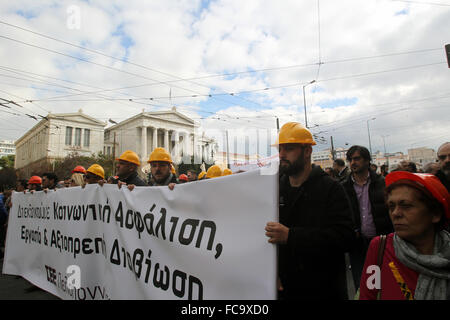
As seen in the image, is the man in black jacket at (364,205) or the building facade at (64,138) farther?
the building facade at (64,138)

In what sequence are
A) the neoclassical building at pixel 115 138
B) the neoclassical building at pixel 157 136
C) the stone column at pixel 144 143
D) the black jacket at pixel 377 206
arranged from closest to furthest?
the black jacket at pixel 377 206, the neoclassical building at pixel 115 138, the stone column at pixel 144 143, the neoclassical building at pixel 157 136

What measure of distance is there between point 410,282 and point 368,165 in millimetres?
1877

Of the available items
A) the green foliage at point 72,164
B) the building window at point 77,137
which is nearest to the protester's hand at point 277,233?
the green foliage at point 72,164

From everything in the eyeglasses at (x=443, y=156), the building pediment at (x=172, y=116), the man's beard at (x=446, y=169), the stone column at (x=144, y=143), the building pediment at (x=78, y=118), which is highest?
the building pediment at (x=172, y=116)

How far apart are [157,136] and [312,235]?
58197mm

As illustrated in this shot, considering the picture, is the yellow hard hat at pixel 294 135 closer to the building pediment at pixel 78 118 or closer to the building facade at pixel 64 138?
the building facade at pixel 64 138

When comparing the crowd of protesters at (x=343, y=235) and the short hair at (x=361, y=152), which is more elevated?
the short hair at (x=361, y=152)

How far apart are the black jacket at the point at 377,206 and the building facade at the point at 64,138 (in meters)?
50.2

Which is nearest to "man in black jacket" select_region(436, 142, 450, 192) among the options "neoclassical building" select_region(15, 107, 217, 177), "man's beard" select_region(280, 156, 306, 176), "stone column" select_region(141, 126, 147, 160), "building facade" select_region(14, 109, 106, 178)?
"man's beard" select_region(280, 156, 306, 176)

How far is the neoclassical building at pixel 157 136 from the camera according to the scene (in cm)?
5338

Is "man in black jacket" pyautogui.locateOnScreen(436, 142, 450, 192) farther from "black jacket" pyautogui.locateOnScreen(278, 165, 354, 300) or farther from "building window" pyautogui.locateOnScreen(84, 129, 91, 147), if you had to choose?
"building window" pyautogui.locateOnScreen(84, 129, 91, 147)

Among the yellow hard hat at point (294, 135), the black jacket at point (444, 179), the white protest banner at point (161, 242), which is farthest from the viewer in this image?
the black jacket at point (444, 179)
